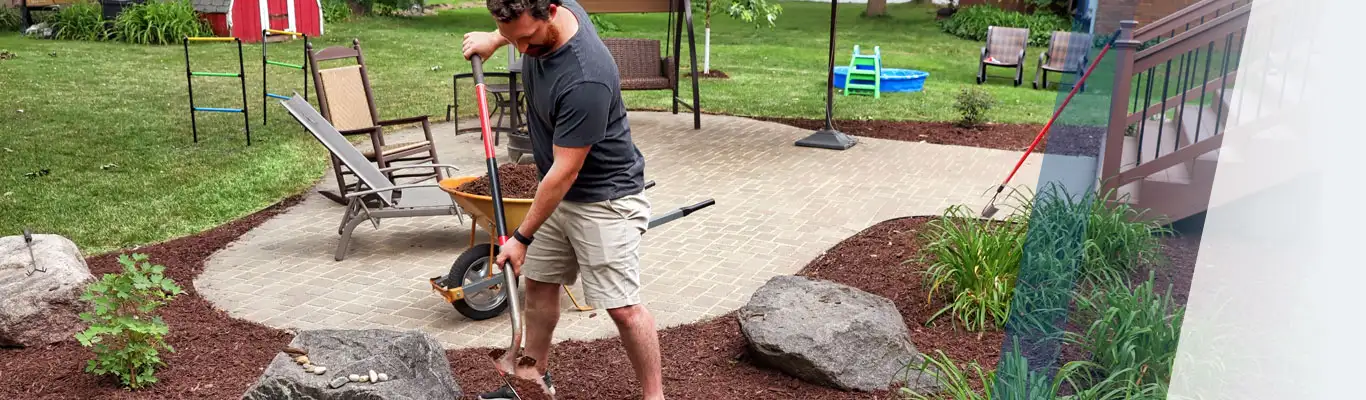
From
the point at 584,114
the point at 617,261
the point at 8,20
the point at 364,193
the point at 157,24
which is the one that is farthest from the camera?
the point at 8,20

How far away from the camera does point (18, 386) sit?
410 cm

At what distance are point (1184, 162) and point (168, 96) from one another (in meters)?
11.9

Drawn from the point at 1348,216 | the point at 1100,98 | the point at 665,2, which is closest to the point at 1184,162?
the point at 1100,98

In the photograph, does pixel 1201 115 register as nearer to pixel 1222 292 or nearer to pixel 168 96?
pixel 1222 292

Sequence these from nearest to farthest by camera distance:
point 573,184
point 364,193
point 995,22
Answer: point 573,184
point 364,193
point 995,22

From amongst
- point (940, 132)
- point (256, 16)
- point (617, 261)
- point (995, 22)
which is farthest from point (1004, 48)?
point (617, 261)

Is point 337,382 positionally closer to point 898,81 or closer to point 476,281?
point 476,281

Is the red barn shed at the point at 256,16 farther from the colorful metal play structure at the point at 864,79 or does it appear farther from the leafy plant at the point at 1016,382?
the leafy plant at the point at 1016,382

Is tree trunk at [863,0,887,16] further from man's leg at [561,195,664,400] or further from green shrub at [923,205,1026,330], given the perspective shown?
man's leg at [561,195,664,400]

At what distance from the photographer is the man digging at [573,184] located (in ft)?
10.2

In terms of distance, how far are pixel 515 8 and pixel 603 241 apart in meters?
0.84

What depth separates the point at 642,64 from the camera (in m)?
10.4

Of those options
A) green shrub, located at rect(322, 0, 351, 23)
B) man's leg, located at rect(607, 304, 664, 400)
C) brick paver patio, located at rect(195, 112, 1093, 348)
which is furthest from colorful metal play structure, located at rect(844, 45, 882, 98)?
green shrub, located at rect(322, 0, 351, 23)

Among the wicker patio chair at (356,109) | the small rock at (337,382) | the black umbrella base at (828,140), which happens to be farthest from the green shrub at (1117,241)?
the black umbrella base at (828,140)
